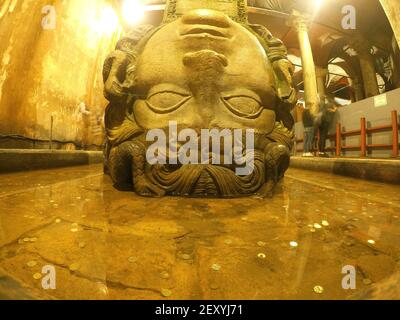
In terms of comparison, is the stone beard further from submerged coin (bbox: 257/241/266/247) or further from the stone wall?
the stone wall

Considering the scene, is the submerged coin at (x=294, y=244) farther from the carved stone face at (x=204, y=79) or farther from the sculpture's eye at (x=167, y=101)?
the sculpture's eye at (x=167, y=101)

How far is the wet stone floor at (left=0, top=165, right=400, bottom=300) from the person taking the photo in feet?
2.39

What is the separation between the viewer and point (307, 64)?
9086 mm

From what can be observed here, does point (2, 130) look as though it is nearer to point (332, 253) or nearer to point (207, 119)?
point (207, 119)

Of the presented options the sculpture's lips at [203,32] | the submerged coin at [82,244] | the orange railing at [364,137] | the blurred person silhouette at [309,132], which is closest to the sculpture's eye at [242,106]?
the sculpture's lips at [203,32]

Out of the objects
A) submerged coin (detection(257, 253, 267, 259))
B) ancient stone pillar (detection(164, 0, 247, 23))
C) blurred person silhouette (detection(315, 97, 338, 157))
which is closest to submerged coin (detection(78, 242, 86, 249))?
submerged coin (detection(257, 253, 267, 259))

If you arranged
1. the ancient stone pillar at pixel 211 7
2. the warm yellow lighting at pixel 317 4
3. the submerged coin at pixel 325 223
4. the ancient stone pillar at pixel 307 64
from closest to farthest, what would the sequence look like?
the submerged coin at pixel 325 223
the ancient stone pillar at pixel 211 7
the ancient stone pillar at pixel 307 64
the warm yellow lighting at pixel 317 4

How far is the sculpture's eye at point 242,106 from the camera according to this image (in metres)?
1.98

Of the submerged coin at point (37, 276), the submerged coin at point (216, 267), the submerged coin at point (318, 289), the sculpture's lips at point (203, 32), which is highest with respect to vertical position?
the sculpture's lips at point (203, 32)

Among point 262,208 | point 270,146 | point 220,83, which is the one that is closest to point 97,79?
point 220,83

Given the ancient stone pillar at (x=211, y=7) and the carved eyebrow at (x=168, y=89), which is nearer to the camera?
the carved eyebrow at (x=168, y=89)

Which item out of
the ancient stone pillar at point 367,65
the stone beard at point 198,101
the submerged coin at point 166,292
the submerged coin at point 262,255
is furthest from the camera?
the ancient stone pillar at point 367,65

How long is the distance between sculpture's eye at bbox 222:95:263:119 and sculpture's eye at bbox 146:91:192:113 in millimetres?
332

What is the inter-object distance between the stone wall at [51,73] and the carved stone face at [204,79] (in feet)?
9.43
